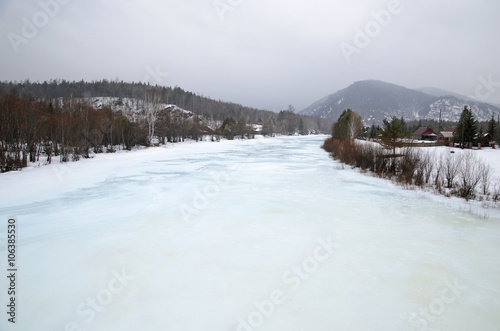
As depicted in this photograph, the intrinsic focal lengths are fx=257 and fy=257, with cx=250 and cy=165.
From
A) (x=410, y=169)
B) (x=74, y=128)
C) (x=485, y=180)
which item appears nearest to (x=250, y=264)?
(x=485, y=180)

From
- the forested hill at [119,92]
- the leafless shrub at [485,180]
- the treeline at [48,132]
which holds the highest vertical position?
the forested hill at [119,92]

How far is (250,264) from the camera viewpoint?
204 inches

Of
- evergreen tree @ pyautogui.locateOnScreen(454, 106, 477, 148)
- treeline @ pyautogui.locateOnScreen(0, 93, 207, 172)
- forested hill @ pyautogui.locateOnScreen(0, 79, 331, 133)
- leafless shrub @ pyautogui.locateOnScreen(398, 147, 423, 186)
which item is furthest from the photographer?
forested hill @ pyautogui.locateOnScreen(0, 79, 331, 133)

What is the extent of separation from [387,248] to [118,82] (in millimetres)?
164116

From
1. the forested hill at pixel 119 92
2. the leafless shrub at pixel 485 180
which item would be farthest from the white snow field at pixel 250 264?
the forested hill at pixel 119 92

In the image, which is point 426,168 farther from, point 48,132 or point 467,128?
point 467,128

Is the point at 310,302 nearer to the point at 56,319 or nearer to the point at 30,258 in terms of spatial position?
the point at 56,319

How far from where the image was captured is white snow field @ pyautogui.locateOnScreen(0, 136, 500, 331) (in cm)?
369

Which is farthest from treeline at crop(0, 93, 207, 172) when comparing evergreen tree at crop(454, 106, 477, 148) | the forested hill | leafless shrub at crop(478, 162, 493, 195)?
the forested hill

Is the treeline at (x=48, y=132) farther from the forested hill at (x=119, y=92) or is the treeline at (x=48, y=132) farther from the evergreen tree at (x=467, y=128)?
the forested hill at (x=119, y=92)

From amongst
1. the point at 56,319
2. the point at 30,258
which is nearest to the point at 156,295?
the point at 56,319

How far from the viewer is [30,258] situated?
5316 mm

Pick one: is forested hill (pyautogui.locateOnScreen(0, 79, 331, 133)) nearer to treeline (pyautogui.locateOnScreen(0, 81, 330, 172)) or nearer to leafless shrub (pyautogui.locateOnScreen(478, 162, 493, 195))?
treeline (pyautogui.locateOnScreen(0, 81, 330, 172))

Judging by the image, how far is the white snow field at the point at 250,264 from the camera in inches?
145
